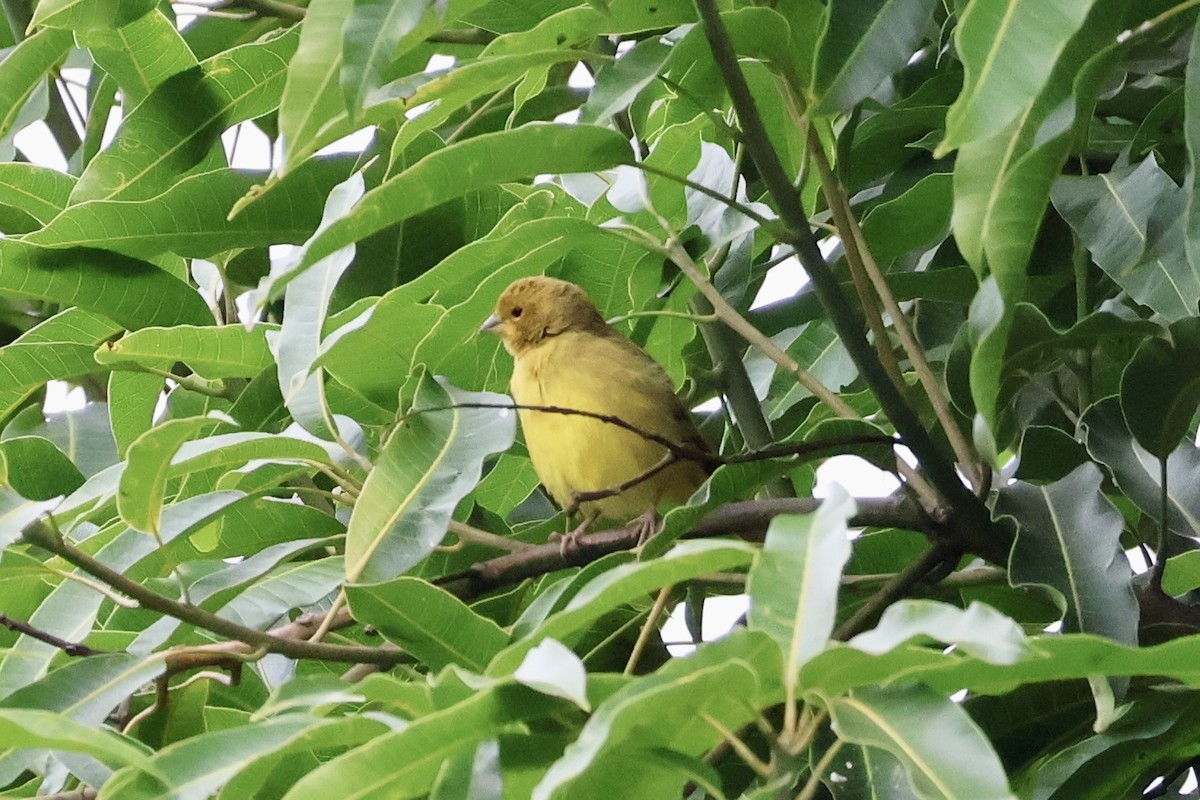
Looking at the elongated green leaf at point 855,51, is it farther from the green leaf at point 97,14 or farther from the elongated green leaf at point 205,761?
the green leaf at point 97,14

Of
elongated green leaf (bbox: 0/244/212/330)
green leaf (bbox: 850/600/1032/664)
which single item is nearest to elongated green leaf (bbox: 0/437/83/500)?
elongated green leaf (bbox: 0/244/212/330)

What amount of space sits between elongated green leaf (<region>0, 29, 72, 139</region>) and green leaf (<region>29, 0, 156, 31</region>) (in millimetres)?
319

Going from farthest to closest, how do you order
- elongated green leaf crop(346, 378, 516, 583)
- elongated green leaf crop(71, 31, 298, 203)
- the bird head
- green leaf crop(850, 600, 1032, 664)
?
1. the bird head
2. elongated green leaf crop(71, 31, 298, 203)
3. elongated green leaf crop(346, 378, 516, 583)
4. green leaf crop(850, 600, 1032, 664)

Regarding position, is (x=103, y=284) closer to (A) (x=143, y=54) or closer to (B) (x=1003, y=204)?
(A) (x=143, y=54)

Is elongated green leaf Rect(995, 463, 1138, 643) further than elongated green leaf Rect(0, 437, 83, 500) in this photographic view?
No

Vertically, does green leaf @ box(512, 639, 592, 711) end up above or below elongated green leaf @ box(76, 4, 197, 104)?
below

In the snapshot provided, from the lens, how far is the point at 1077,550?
209 centimetres

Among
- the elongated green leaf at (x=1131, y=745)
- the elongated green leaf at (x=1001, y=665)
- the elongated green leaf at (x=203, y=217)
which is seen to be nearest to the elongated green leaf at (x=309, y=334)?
the elongated green leaf at (x=203, y=217)

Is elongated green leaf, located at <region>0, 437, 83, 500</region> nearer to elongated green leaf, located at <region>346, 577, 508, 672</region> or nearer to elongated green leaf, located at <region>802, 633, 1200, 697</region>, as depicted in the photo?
elongated green leaf, located at <region>346, 577, 508, 672</region>

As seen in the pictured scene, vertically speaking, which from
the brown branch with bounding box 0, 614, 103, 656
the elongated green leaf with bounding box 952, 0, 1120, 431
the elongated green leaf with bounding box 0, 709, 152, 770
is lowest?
the brown branch with bounding box 0, 614, 103, 656

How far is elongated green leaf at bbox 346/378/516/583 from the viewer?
210cm

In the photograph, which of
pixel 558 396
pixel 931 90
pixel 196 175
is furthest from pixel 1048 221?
pixel 196 175

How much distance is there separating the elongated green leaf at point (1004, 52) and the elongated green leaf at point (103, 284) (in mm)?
1879

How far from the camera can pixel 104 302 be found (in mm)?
2781
